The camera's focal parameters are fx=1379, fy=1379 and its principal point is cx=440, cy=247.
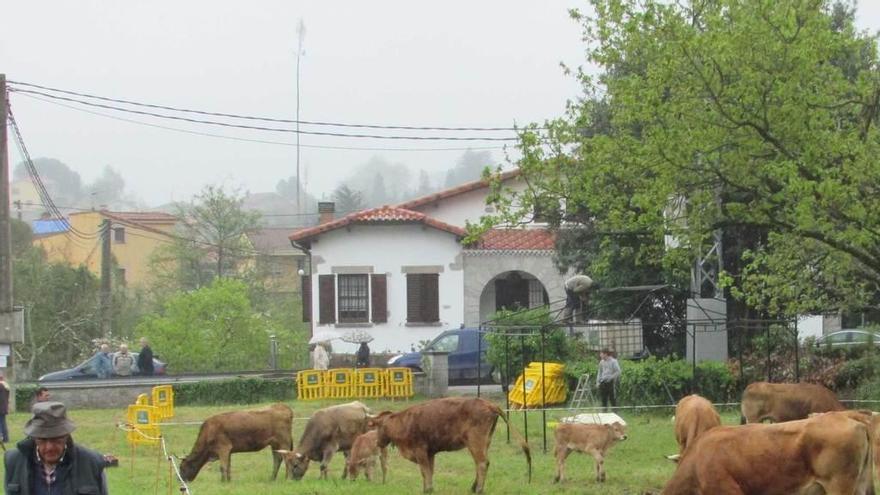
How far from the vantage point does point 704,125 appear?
18859mm

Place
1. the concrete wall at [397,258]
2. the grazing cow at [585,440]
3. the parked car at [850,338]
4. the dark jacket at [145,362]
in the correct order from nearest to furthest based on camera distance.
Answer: the grazing cow at [585,440] < the parked car at [850,338] < the dark jacket at [145,362] < the concrete wall at [397,258]

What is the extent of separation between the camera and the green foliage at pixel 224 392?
35.7 m

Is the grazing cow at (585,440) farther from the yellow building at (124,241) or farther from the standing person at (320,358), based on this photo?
the yellow building at (124,241)

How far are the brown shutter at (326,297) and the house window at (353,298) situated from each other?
0.90 feet

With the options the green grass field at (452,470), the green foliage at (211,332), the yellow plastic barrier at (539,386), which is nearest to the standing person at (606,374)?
the green grass field at (452,470)

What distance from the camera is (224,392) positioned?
118 feet

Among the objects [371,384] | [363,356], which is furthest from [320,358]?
[371,384]

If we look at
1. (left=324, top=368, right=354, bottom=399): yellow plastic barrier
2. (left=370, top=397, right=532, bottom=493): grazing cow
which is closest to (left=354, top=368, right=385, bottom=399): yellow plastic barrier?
(left=324, top=368, right=354, bottom=399): yellow plastic barrier

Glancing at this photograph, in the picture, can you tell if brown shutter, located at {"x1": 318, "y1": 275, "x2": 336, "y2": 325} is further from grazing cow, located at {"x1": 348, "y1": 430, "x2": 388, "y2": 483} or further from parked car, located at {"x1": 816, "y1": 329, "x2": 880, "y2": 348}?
grazing cow, located at {"x1": 348, "y1": 430, "x2": 388, "y2": 483}

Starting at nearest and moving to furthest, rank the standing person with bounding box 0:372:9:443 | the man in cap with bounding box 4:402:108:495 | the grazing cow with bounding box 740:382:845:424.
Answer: the man in cap with bounding box 4:402:108:495 < the grazing cow with bounding box 740:382:845:424 < the standing person with bounding box 0:372:9:443

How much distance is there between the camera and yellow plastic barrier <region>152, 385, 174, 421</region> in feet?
98.9

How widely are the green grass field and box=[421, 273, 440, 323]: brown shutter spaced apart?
2105 cm

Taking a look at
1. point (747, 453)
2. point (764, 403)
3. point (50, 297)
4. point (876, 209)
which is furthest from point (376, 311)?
point (747, 453)

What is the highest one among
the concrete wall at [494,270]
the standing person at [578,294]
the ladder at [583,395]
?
the concrete wall at [494,270]
